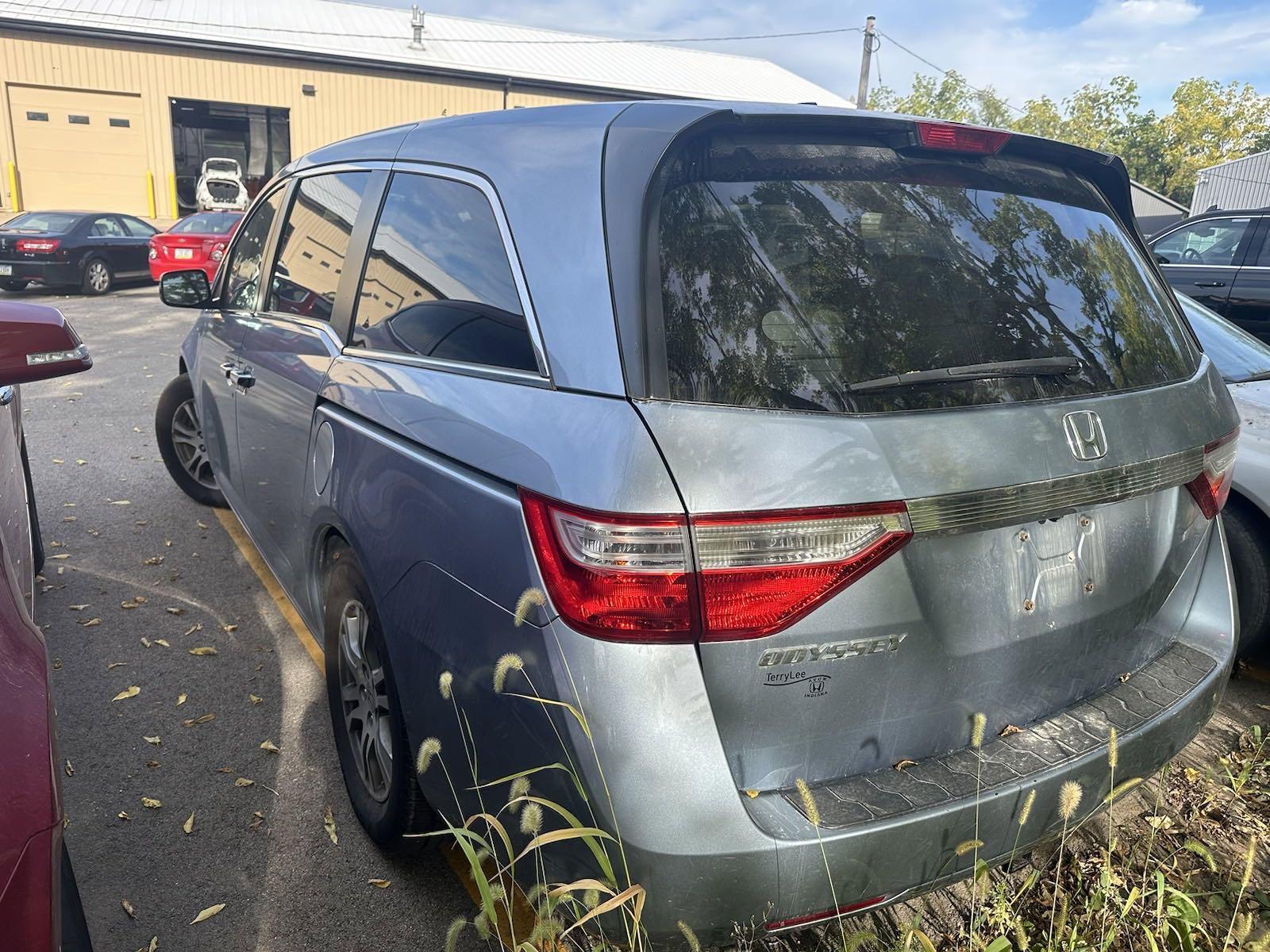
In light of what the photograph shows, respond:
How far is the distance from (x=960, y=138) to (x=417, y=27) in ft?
111

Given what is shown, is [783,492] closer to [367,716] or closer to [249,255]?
[367,716]

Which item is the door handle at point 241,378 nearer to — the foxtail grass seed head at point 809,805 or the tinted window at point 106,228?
the foxtail grass seed head at point 809,805

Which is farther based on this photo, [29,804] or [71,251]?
[71,251]

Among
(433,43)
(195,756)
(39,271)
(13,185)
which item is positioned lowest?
(39,271)

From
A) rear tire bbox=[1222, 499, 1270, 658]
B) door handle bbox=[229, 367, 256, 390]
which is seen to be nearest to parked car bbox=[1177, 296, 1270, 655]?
rear tire bbox=[1222, 499, 1270, 658]

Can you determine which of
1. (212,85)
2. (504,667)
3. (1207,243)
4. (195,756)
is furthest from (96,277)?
(504,667)

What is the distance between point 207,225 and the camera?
1730cm

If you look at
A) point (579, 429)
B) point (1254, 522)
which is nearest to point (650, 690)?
point (579, 429)

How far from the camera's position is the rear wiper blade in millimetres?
1844

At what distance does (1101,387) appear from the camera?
214 cm

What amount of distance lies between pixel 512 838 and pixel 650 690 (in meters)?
0.59

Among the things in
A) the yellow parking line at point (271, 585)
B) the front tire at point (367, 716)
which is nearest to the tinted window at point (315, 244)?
the front tire at point (367, 716)

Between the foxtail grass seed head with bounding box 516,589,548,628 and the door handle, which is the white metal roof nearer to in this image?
the door handle

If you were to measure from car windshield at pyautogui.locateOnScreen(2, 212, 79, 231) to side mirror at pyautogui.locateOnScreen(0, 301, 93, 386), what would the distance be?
55.3 ft
